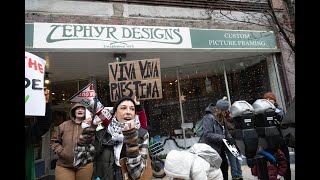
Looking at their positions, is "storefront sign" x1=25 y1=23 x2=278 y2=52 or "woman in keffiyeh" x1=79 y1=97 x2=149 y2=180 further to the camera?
"storefront sign" x1=25 y1=23 x2=278 y2=52

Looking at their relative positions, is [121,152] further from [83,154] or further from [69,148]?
[69,148]

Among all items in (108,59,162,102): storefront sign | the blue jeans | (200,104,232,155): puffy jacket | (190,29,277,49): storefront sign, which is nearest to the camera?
(108,59,162,102): storefront sign

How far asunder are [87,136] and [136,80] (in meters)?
1.36

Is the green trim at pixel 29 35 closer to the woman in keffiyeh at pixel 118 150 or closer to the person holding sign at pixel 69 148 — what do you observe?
the person holding sign at pixel 69 148

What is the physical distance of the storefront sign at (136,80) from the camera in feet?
13.3

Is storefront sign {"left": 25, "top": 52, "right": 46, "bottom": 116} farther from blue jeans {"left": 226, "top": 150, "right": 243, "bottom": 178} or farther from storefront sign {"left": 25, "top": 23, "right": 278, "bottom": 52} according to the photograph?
storefront sign {"left": 25, "top": 23, "right": 278, "bottom": 52}

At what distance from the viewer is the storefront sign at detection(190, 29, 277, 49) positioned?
7.86 meters

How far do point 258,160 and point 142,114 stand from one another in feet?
6.63

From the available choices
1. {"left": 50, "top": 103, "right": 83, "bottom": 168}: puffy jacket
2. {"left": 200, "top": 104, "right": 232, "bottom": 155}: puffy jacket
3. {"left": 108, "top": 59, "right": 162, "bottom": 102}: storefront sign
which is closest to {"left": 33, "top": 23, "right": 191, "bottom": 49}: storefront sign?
{"left": 108, "top": 59, "right": 162, "bottom": 102}: storefront sign

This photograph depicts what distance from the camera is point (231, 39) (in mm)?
8141

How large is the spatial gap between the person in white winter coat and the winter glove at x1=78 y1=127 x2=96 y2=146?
91cm

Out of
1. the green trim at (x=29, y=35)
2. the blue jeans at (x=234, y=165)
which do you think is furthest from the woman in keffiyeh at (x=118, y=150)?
the green trim at (x=29, y=35)
